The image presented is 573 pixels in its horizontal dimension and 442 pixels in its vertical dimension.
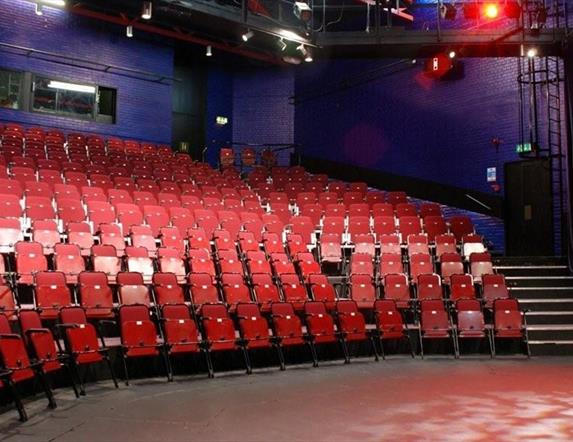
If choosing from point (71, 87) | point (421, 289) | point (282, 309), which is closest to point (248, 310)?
point (282, 309)

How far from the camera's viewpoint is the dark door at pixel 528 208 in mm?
9789

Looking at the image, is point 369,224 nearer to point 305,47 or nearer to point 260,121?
point 305,47

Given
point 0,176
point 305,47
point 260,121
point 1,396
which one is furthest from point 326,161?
point 1,396

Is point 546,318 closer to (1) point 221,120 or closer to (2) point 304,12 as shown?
(2) point 304,12

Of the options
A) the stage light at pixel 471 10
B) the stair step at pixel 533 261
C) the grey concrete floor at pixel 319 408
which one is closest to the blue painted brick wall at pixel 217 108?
the stage light at pixel 471 10

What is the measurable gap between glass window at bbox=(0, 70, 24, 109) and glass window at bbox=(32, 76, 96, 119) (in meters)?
0.28

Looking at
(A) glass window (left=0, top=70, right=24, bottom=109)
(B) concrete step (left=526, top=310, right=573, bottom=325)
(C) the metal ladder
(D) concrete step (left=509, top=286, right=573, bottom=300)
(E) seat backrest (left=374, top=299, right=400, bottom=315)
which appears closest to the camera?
(E) seat backrest (left=374, top=299, right=400, bottom=315)

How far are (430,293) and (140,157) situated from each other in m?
5.84

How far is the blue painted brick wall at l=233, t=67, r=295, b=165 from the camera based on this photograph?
14.5 metres

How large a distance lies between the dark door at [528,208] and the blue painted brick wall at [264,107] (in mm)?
5499

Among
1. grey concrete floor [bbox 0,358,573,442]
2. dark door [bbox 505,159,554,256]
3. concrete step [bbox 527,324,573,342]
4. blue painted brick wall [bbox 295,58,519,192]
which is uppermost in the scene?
blue painted brick wall [bbox 295,58,519,192]

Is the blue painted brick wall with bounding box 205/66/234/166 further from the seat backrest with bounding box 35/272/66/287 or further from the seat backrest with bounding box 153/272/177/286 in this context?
the seat backrest with bounding box 35/272/66/287

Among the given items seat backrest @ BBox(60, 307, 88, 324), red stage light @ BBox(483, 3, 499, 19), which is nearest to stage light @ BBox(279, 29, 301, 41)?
red stage light @ BBox(483, 3, 499, 19)

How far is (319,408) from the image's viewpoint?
14.1 ft
